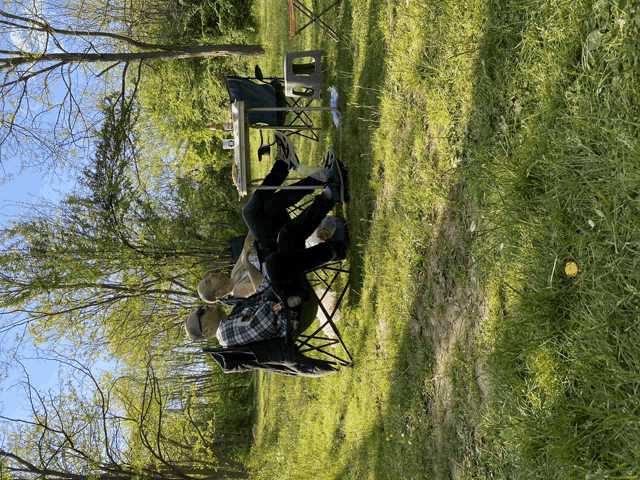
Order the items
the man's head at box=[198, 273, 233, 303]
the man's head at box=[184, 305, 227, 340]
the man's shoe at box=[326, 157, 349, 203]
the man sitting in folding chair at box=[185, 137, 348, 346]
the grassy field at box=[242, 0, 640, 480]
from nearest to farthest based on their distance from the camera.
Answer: the grassy field at box=[242, 0, 640, 480], the man sitting in folding chair at box=[185, 137, 348, 346], the man's shoe at box=[326, 157, 349, 203], the man's head at box=[184, 305, 227, 340], the man's head at box=[198, 273, 233, 303]

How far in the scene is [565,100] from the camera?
261 cm

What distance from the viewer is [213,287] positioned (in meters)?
7.13

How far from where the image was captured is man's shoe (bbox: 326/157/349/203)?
608 centimetres

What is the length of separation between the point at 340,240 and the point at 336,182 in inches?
29.0

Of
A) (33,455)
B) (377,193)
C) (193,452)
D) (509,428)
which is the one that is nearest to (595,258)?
(509,428)

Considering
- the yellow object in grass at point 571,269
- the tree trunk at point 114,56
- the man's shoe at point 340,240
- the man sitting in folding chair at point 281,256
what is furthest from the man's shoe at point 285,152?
the yellow object in grass at point 571,269

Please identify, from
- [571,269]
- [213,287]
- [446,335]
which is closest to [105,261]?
[213,287]

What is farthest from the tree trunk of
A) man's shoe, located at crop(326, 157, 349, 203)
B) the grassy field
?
man's shoe, located at crop(326, 157, 349, 203)

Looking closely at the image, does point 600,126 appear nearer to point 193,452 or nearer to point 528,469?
point 528,469

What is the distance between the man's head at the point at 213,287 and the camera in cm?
710

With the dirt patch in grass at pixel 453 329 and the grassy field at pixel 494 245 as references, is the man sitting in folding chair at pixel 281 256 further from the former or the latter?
the dirt patch in grass at pixel 453 329

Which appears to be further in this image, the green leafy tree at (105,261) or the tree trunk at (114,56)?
the green leafy tree at (105,261)

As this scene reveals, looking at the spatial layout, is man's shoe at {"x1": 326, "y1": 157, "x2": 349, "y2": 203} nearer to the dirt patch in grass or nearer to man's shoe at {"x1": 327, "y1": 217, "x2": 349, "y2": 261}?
man's shoe at {"x1": 327, "y1": 217, "x2": 349, "y2": 261}

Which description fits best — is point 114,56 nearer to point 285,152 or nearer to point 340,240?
point 285,152
